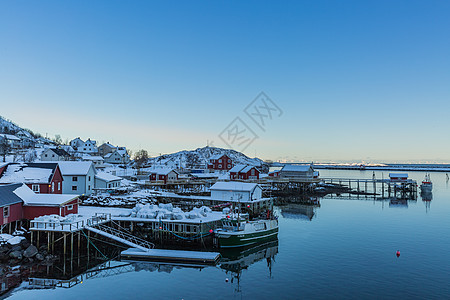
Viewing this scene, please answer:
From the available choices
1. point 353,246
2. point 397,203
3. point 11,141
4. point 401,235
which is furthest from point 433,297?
point 11,141

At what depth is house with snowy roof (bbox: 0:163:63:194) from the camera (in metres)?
45.3

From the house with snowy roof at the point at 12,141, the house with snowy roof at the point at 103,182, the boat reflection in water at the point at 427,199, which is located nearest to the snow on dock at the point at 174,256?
the house with snowy roof at the point at 103,182

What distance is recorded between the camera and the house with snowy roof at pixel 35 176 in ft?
149

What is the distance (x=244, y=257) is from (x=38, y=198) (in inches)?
980

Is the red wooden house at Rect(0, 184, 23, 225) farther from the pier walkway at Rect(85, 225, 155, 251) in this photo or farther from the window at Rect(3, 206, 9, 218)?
the pier walkway at Rect(85, 225, 155, 251)

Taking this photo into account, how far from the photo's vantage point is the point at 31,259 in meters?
30.3

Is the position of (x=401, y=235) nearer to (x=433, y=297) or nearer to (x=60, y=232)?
(x=433, y=297)

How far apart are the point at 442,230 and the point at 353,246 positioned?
59.5ft

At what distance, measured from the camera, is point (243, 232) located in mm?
36844

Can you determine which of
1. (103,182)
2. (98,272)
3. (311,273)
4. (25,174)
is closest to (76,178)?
(103,182)

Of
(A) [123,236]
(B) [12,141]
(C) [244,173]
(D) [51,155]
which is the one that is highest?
(B) [12,141]

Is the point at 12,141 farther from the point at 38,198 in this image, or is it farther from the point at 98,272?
the point at 98,272

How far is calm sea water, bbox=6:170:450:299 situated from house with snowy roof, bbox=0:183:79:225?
11.5 metres

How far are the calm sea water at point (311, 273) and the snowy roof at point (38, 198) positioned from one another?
38.5 feet
